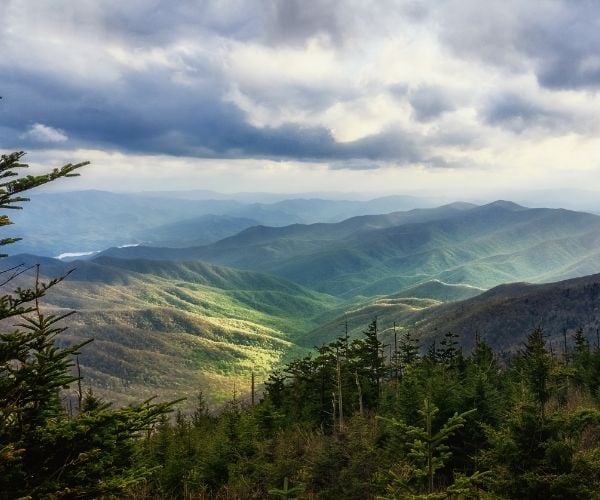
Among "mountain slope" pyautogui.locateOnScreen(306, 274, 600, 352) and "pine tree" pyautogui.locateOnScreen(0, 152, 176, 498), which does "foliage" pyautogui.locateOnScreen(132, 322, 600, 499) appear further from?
"mountain slope" pyautogui.locateOnScreen(306, 274, 600, 352)

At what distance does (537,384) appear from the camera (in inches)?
593

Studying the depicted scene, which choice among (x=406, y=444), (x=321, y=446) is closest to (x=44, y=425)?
(x=406, y=444)

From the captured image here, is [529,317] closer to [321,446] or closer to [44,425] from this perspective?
[321,446]

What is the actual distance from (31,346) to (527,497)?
13.1 meters

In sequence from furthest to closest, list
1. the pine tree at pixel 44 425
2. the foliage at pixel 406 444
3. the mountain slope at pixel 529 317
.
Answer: the mountain slope at pixel 529 317 < the foliage at pixel 406 444 < the pine tree at pixel 44 425

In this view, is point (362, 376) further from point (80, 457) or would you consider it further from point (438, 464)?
point (80, 457)

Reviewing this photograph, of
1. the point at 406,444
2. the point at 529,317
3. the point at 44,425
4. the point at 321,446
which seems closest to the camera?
the point at 44,425

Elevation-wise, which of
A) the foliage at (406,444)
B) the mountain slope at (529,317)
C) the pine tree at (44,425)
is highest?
the pine tree at (44,425)

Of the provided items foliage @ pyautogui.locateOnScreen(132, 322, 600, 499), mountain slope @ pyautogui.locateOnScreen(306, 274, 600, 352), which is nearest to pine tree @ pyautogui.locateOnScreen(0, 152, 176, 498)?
foliage @ pyautogui.locateOnScreen(132, 322, 600, 499)

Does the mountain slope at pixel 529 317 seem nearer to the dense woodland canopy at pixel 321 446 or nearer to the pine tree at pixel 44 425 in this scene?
the dense woodland canopy at pixel 321 446

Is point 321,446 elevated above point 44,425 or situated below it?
below

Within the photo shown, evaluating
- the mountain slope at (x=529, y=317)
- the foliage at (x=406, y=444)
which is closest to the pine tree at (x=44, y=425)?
the foliage at (x=406, y=444)

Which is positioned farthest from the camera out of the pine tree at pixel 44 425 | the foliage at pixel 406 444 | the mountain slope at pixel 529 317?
the mountain slope at pixel 529 317

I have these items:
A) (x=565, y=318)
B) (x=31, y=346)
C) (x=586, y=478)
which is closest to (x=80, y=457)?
(x=31, y=346)
